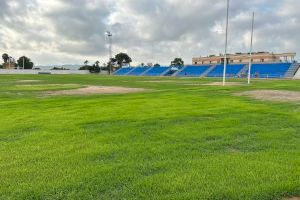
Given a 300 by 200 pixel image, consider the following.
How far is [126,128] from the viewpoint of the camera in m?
10.3

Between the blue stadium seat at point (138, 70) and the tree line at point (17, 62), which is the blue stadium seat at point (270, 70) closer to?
the blue stadium seat at point (138, 70)

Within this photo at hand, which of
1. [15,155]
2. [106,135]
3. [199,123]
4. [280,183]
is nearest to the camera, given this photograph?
[280,183]

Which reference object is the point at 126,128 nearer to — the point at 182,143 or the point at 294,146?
the point at 182,143

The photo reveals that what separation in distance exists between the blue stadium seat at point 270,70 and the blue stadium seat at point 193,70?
1640cm

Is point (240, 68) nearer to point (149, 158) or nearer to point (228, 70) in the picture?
point (228, 70)

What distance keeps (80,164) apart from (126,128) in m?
3.72

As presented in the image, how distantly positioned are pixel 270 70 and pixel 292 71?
7.31 metres

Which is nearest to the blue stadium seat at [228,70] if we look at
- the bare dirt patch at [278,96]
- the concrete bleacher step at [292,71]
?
the concrete bleacher step at [292,71]

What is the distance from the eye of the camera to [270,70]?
3807 inches

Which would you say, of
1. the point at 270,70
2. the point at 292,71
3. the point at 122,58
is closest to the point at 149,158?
the point at 292,71

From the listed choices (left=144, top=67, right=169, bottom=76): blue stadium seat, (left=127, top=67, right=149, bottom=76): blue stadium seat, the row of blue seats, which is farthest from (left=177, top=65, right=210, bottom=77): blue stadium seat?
(left=127, top=67, right=149, bottom=76): blue stadium seat

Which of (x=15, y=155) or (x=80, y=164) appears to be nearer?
(x=80, y=164)

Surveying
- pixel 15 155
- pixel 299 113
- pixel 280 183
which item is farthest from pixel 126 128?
pixel 299 113

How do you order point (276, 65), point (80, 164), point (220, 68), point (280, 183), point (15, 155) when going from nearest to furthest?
point (280, 183), point (80, 164), point (15, 155), point (276, 65), point (220, 68)
